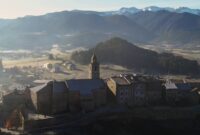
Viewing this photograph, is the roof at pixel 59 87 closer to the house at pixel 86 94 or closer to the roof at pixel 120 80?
the house at pixel 86 94

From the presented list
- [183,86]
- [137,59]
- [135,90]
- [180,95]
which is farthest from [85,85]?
[137,59]

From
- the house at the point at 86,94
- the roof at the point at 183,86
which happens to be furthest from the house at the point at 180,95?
the house at the point at 86,94

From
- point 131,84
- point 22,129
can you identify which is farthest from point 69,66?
point 22,129

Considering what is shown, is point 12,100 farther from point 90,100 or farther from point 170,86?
point 170,86

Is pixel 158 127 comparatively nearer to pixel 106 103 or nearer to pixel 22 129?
pixel 106 103

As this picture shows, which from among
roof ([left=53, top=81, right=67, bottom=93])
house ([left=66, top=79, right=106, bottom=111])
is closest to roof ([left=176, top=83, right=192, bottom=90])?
house ([left=66, top=79, right=106, bottom=111])

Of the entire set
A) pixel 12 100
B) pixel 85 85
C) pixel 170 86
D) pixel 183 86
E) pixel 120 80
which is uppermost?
pixel 120 80

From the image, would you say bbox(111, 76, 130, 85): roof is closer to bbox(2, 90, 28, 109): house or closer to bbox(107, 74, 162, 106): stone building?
bbox(107, 74, 162, 106): stone building
